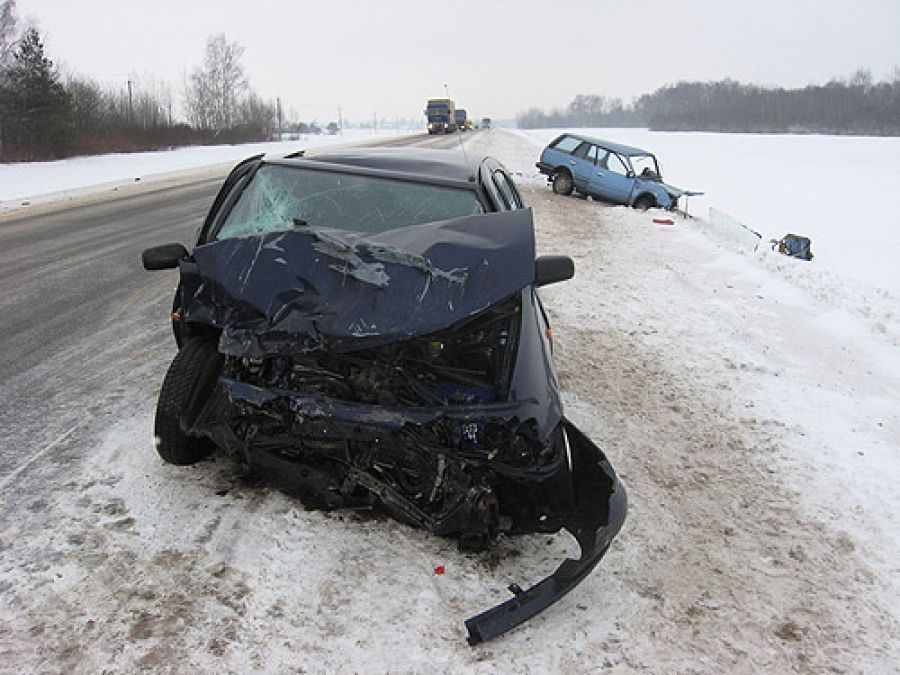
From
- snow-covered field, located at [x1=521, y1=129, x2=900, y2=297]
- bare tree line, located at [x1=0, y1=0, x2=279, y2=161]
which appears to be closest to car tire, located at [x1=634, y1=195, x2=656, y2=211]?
snow-covered field, located at [x1=521, y1=129, x2=900, y2=297]

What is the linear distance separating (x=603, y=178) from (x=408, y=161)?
46.5ft

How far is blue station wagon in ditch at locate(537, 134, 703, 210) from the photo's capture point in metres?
17.3

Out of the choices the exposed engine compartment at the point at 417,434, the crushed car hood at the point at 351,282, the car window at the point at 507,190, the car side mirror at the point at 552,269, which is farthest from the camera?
the car window at the point at 507,190

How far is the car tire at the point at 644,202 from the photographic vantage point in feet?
56.7

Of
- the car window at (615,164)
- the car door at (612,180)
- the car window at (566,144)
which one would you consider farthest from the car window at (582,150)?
the car window at (615,164)

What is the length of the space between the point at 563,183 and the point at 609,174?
139 cm

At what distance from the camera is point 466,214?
3967 millimetres

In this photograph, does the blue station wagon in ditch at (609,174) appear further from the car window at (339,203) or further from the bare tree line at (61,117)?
the bare tree line at (61,117)

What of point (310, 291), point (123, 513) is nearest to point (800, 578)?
point (310, 291)

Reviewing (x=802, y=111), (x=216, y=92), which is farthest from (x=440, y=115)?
(x=802, y=111)

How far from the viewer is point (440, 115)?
55.9 metres

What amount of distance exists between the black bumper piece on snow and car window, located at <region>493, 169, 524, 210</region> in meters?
2.12

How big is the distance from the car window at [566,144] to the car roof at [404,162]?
14354mm

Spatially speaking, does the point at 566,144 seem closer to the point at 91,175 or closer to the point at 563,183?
the point at 563,183
